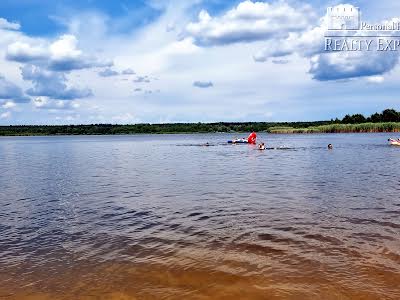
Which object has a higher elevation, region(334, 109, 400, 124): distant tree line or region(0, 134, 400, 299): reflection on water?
region(334, 109, 400, 124): distant tree line

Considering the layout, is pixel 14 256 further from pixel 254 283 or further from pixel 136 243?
pixel 254 283

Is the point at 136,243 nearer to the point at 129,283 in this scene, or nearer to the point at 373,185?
the point at 129,283

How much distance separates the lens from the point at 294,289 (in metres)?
8.63

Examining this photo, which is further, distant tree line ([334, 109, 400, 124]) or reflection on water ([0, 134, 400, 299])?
distant tree line ([334, 109, 400, 124])

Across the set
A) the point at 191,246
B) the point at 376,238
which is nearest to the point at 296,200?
the point at 376,238

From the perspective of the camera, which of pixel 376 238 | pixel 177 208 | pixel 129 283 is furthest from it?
pixel 177 208

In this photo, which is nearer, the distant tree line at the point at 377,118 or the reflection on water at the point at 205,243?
the reflection on water at the point at 205,243

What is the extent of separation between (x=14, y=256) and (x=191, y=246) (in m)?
5.04

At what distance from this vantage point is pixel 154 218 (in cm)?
1608

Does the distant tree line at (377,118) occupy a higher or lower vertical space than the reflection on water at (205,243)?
higher

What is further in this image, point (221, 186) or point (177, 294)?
point (221, 186)

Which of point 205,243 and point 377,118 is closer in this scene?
point 205,243

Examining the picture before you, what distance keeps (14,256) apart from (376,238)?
10.6m

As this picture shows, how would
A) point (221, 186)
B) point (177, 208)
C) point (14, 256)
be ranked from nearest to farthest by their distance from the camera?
point (14, 256) → point (177, 208) → point (221, 186)
